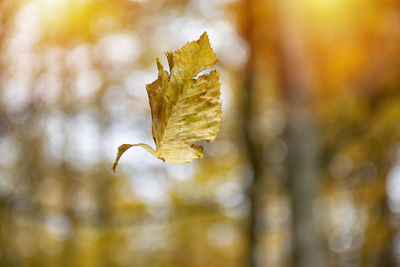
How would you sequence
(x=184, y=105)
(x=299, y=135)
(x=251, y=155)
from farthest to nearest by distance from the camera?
(x=251, y=155), (x=299, y=135), (x=184, y=105)

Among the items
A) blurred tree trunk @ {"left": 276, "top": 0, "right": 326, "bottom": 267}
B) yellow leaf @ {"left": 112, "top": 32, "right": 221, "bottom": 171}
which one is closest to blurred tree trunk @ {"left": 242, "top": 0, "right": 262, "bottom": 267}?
blurred tree trunk @ {"left": 276, "top": 0, "right": 326, "bottom": 267}

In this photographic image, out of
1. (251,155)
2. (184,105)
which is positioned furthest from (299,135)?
(184,105)

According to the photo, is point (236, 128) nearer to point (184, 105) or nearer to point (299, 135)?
point (299, 135)

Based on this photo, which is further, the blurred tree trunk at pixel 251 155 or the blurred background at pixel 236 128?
the blurred tree trunk at pixel 251 155

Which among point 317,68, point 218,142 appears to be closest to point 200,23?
point 317,68

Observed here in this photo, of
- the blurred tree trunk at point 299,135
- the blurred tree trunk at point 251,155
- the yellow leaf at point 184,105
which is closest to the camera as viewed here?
the yellow leaf at point 184,105

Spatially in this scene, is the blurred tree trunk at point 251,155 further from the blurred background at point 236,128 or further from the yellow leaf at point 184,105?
the yellow leaf at point 184,105

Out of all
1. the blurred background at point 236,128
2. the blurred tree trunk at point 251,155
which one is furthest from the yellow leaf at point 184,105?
the blurred tree trunk at point 251,155
